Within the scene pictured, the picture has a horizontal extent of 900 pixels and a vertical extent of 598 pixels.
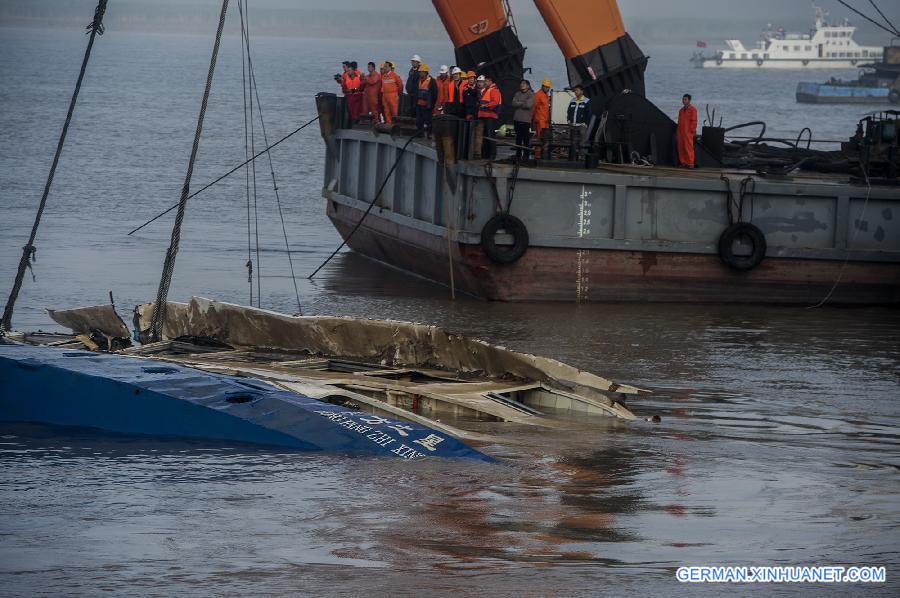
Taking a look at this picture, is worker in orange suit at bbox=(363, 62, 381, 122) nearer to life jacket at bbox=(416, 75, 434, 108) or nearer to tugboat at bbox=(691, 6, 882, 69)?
life jacket at bbox=(416, 75, 434, 108)

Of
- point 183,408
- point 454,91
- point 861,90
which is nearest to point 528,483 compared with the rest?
point 183,408

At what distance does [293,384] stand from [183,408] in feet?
4.35

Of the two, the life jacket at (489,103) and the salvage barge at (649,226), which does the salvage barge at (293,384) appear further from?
the life jacket at (489,103)

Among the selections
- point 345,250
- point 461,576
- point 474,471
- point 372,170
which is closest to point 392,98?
point 372,170

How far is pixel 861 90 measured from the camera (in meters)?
112

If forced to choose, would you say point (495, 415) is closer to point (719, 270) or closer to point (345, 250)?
point (719, 270)

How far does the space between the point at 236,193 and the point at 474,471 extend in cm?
2646

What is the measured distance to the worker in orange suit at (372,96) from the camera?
28.2m

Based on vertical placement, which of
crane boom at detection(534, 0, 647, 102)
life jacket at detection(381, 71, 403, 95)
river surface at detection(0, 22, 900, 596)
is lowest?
river surface at detection(0, 22, 900, 596)

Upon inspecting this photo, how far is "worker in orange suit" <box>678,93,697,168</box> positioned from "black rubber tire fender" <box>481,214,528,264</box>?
381 cm

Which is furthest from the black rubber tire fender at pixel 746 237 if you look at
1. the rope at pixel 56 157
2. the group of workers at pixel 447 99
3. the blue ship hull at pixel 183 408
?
the rope at pixel 56 157

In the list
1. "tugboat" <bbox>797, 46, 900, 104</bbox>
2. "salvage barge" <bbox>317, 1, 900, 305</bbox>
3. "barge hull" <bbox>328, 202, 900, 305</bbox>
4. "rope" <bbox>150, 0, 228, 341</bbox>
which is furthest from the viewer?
"tugboat" <bbox>797, 46, 900, 104</bbox>

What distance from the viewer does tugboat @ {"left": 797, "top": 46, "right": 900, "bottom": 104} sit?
358ft

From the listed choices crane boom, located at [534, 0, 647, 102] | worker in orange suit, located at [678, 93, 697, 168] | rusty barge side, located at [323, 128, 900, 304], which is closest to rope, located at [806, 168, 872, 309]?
rusty barge side, located at [323, 128, 900, 304]
